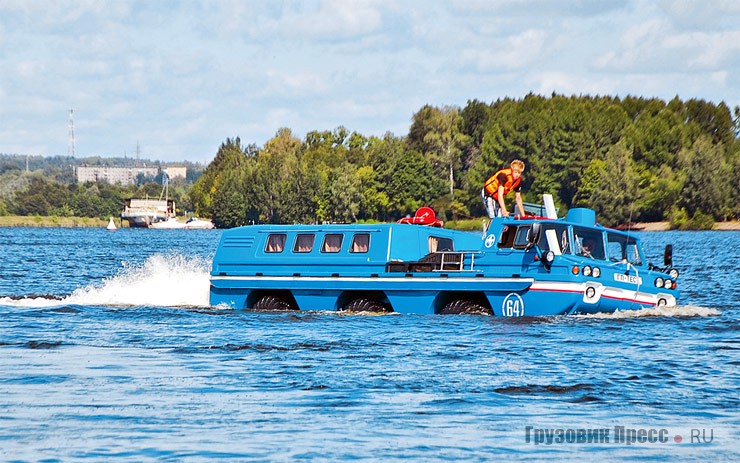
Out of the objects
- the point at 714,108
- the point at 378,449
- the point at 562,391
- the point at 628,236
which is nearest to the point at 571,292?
the point at 628,236

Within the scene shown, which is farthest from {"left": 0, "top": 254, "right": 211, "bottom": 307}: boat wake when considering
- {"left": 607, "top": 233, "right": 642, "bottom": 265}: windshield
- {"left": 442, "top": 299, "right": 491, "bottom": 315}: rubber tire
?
{"left": 607, "top": 233, "right": 642, "bottom": 265}: windshield

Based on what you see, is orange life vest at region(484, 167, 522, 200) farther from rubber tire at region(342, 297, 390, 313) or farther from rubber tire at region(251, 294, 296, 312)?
rubber tire at region(251, 294, 296, 312)

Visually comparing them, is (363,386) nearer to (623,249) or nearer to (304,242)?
(623,249)

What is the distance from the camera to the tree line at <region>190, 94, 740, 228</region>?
130875 millimetres

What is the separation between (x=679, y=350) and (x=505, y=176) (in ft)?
21.8

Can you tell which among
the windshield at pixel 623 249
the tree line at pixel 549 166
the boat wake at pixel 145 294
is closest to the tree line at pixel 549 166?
the tree line at pixel 549 166

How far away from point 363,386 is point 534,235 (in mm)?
8309

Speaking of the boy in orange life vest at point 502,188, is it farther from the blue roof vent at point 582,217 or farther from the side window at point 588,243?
the side window at point 588,243

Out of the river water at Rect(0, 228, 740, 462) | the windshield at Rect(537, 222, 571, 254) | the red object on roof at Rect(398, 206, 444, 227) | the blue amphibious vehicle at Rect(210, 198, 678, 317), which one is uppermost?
the red object on roof at Rect(398, 206, 444, 227)

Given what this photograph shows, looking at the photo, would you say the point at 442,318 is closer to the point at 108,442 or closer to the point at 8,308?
the point at 8,308

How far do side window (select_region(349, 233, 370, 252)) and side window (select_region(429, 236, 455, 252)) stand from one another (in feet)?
5.34

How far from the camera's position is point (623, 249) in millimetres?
27641

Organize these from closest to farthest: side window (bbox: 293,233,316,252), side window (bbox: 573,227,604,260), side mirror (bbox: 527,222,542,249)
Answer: side mirror (bbox: 527,222,542,249), side window (bbox: 573,227,604,260), side window (bbox: 293,233,316,252)

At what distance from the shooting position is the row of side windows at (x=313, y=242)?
28.8 meters
